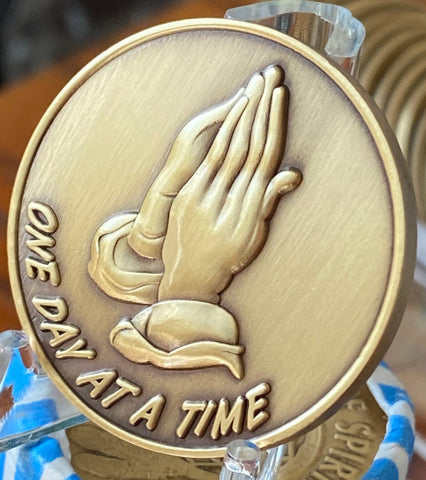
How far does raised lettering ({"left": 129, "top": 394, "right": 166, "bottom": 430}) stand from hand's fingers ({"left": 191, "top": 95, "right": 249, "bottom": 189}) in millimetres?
110

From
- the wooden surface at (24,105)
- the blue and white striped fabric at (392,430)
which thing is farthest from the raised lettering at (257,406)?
the wooden surface at (24,105)

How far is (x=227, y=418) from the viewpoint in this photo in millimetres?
385

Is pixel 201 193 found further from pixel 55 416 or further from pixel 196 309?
pixel 55 416

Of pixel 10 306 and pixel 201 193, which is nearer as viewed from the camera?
pixel 201 193

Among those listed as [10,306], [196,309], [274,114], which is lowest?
[10,306]

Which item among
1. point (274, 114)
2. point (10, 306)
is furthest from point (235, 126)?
point (10, 306)

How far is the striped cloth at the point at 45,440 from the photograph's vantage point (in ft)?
1.48

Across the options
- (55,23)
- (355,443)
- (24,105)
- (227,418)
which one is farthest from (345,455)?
(55,23)

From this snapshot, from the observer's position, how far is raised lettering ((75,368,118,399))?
0.41 metres

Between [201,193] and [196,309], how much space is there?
0.06m

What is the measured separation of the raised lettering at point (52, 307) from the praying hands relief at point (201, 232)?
0.08 ft

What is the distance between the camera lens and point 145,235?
41cm

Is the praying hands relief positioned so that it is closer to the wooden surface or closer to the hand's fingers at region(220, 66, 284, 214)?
the hand's fingers at region(220, 66, 284, 214)

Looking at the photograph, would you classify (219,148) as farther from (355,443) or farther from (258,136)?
(355,443)
